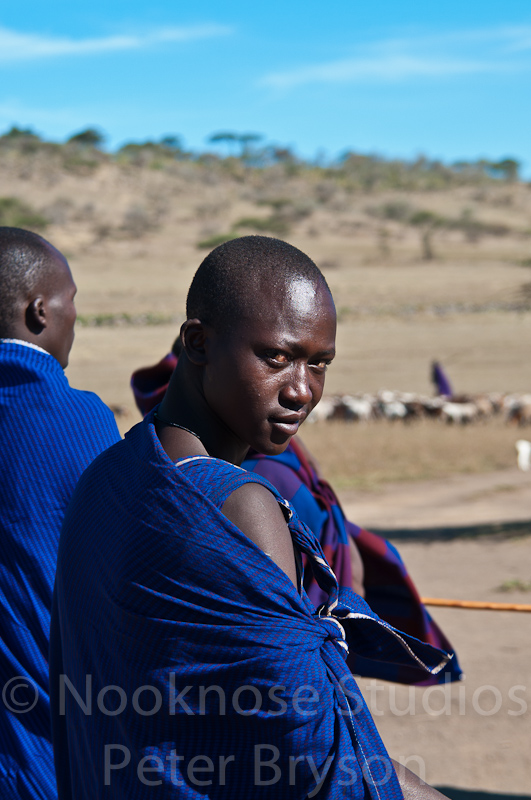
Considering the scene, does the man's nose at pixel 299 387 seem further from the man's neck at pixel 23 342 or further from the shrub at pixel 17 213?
the shrub at pixel 17 213

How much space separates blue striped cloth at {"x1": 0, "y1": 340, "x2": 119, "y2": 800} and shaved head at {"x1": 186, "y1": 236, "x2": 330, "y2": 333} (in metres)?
0.78

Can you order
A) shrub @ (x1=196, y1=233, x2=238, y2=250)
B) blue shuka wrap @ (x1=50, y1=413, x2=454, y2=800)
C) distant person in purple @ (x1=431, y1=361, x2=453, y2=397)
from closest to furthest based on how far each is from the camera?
blue shuka wrap @ (x1=50, y1=413, x2=454, y2=800) → distant person in purple @ (x1=431, y1=361, x2=453, y2=397) → shrub @ (x1=196, y1=233, x2=238, y2=250)

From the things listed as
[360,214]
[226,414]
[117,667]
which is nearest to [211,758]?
[117,667]

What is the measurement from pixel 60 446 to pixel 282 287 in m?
0.91

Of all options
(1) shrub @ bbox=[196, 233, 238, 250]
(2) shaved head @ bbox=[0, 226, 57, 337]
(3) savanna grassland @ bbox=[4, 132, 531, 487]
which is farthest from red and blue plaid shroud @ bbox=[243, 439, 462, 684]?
(1) shrub @ bbox=[196, 233, 238, 250]

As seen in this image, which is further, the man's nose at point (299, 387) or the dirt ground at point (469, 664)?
the dirt ground at point (469, 664)

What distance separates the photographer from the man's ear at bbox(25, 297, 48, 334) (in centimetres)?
232

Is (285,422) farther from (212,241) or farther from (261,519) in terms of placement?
(212,241)

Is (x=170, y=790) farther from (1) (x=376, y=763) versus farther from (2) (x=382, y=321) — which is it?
(2) (x=382, y=321)

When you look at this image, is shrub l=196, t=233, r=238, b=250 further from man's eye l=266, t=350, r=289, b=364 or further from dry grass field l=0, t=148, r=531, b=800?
man's eye l=266, t=350, r=289, b=364

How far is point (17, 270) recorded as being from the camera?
7.64 feet

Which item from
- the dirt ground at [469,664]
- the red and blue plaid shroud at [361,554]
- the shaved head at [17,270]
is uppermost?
the shaved head at [17,270]

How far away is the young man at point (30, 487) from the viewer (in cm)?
197

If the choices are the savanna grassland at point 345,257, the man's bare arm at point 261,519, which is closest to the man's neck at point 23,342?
the man's bare arm at point 261,519
